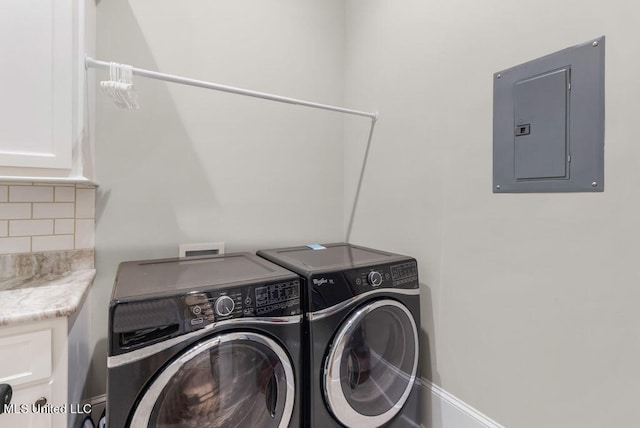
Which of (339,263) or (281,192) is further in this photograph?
(281,192)

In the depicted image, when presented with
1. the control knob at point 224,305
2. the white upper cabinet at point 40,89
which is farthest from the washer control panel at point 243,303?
the white upper cabinet at point 40,89

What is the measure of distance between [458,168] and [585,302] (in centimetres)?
70

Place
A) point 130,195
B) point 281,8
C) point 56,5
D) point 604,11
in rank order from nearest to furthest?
1. point 604,11
2. point 56,5
3. point 130,195
4. point 281,8

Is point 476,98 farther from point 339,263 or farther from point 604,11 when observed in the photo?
point 339,263

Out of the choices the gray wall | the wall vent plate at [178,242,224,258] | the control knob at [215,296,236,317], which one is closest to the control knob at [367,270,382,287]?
the control knob at [215,296,236,317]

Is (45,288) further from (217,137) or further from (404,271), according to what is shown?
(404,271)

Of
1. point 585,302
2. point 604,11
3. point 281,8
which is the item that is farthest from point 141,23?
point 585,302

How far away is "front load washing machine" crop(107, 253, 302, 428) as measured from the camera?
0.91 m

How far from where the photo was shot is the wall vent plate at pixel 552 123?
99 cm

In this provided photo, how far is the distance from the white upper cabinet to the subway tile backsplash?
39 centimetres

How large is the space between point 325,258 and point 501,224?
814 mm

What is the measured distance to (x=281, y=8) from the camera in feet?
6.49

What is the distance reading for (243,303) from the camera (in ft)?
3.52

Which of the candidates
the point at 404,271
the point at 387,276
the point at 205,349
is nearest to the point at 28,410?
the point at 205,349
